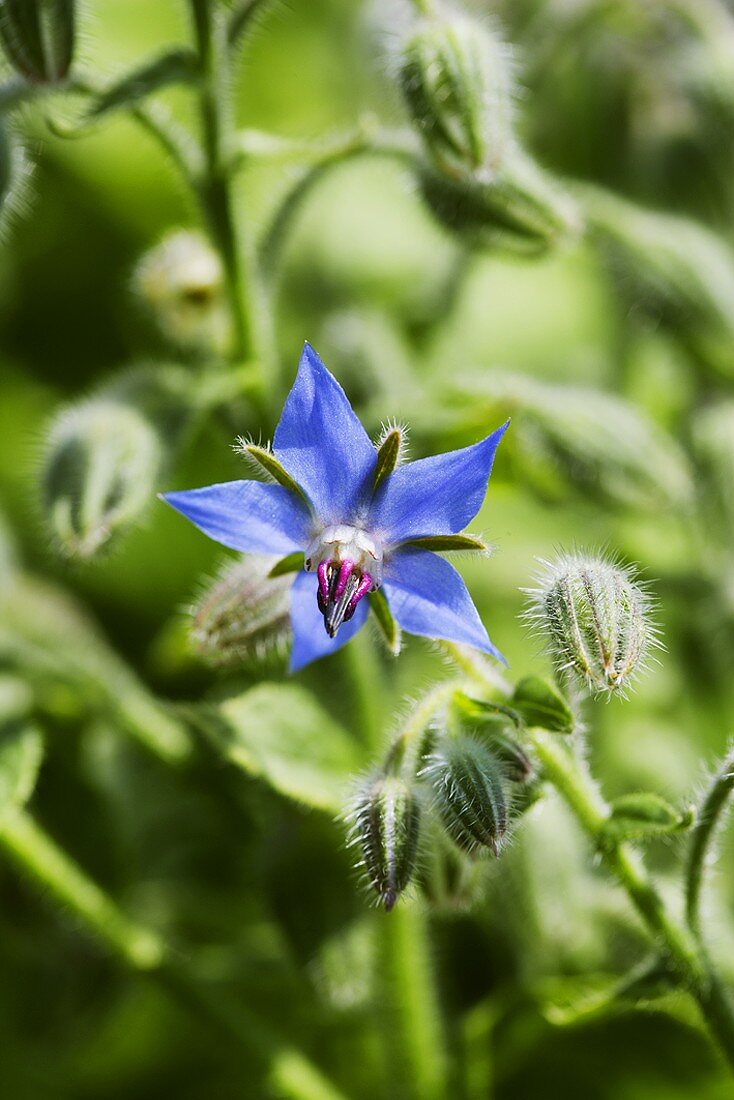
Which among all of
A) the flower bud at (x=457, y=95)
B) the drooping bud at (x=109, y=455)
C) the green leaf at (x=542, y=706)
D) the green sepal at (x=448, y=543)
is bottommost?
the green leaf at (x=542, y=706)

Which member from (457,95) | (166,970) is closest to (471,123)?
(457,95)

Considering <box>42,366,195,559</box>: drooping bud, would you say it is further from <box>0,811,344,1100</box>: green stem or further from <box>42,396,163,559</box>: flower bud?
<box>0,811,344,1100</box>: green stem

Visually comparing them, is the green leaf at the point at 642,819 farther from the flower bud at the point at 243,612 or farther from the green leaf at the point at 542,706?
the flower bud at the point at 243,612

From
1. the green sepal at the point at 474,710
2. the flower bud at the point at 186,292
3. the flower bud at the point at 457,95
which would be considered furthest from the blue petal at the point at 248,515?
the flower bud at the point at 186,292

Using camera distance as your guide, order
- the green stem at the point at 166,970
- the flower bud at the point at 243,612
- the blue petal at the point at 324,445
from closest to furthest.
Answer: the blue petal at the point at 324,445
the flower bud at the point at 243,612
the green stem at the point at 166,970

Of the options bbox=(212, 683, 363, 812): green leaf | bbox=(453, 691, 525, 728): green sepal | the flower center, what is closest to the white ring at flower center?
the flower center

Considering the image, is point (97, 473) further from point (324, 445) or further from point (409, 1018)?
point (409, 1018)

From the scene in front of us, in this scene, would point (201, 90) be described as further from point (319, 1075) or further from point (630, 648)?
point (319, 1075)
